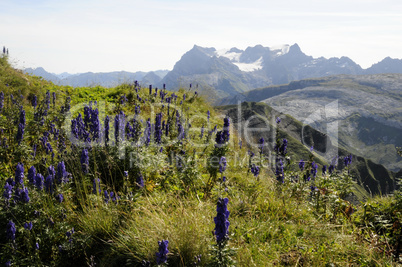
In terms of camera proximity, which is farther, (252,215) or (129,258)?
(252,215)

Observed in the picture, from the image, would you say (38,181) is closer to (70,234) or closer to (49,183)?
(49,183)

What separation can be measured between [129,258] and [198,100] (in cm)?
1206

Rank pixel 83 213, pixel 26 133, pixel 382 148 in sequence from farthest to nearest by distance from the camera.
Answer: pixel 382 148 < pixel 26 133 < pixel 83 213

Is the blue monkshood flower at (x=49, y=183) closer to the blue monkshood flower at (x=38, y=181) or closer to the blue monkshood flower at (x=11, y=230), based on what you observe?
the blue monkshood flower at (x=38, y=181)

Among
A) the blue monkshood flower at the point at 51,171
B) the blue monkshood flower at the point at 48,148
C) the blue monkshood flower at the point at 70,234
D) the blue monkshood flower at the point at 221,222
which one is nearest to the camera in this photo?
the blue monkshood flower at the point at 221,222

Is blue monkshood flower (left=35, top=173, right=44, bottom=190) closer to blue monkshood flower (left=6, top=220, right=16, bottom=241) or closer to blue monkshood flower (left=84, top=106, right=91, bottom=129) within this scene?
blue monkshood flower (left=6, top=220, right=16, bottom=241)

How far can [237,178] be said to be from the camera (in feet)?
19.9

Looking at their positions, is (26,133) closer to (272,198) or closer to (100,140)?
(100,140)

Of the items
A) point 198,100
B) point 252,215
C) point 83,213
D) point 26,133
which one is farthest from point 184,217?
point 198,100

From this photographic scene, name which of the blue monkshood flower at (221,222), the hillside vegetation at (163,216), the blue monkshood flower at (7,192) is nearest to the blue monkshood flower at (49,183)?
the hillside vegetation at (163,216)

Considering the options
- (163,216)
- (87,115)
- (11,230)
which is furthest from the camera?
(87,115)

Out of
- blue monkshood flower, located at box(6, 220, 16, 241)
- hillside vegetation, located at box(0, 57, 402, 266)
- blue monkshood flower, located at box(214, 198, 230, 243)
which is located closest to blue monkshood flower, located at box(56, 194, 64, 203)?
hillside vegetation, located at box(0, 57, 402, 266)

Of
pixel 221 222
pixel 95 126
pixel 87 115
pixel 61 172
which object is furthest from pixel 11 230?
pixel 87 115

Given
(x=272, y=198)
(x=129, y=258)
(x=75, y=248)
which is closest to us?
(x=129, y=258)
